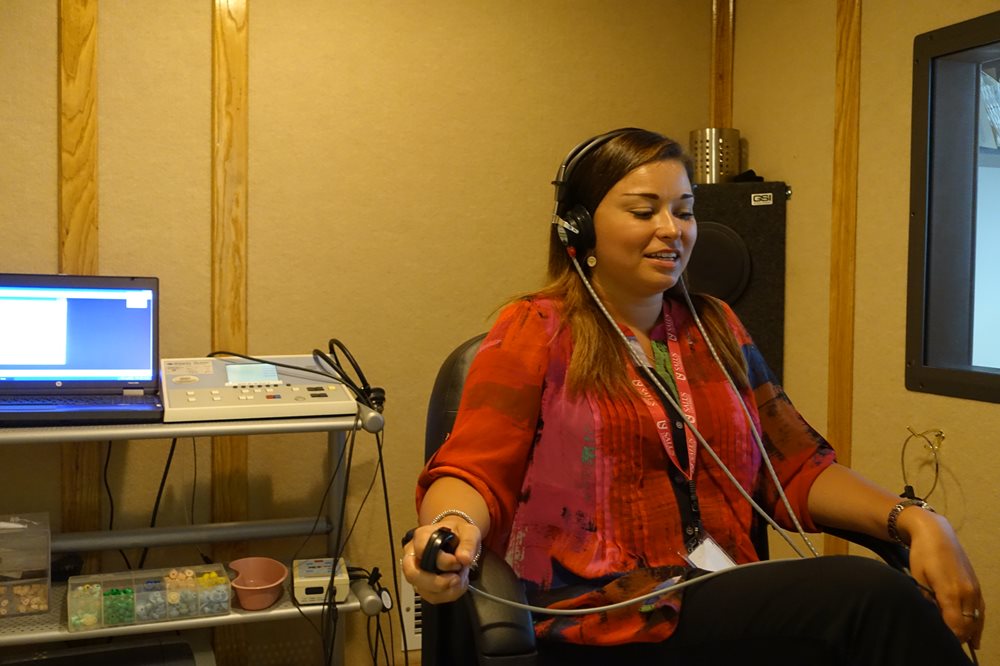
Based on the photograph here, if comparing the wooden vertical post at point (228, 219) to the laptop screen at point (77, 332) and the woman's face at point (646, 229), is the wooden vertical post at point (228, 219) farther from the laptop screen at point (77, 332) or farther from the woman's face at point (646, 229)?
the woman's face at point (646, 229)

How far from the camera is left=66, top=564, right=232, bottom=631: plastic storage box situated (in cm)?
202

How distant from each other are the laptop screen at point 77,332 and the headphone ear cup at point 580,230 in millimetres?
1213

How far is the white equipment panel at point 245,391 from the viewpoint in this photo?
6.72ft

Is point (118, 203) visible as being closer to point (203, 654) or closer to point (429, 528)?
point (203, 654)

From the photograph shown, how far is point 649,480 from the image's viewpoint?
4.61 ft

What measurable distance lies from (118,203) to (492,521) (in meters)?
1.61

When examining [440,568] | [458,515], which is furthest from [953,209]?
[440,568]

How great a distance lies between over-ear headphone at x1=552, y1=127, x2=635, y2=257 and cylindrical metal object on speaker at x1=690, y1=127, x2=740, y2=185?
1.39m

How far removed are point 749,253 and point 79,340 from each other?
6.08 feet

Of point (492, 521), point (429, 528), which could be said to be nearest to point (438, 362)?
point (492, 521)

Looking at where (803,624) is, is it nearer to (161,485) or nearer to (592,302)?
(592,302)

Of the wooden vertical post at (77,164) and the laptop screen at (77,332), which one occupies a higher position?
the wooden vertical post at (77,164)

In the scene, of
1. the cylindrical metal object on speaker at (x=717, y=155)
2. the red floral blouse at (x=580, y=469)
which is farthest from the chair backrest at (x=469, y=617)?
the cylindrical metal object on speaker at (x=717, y=155)

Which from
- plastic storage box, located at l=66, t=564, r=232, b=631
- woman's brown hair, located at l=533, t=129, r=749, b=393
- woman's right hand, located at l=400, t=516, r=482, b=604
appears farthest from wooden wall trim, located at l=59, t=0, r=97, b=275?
woman's right hand, located at l=400, t=516, r=482, b=604
